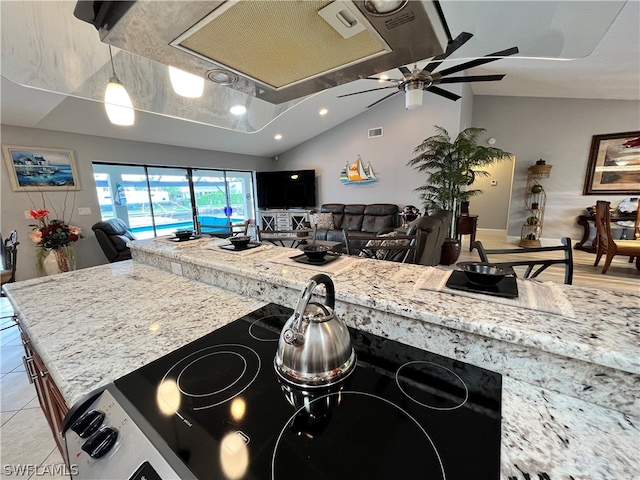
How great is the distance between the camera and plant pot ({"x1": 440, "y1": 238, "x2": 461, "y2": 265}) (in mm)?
4469

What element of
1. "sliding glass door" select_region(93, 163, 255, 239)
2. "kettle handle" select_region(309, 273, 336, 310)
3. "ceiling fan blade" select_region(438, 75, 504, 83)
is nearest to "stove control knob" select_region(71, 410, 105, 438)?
"kettle handle" select_region(309, 273, 336, 310)

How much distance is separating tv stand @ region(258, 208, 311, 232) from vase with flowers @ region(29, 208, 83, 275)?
385cm

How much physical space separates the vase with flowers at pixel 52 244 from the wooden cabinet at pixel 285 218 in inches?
152

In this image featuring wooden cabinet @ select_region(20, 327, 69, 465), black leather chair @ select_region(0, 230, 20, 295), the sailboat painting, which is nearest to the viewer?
wooden cabinet @ select_region(20, 327, 69, 465)

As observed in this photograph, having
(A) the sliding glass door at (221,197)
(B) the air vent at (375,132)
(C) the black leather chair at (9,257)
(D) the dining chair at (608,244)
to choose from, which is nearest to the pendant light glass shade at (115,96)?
(C) the black leather chair at (9,257)

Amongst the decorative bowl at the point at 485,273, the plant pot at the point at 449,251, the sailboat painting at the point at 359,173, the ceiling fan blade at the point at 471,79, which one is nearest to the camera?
the decorative bowl at the point at 485,273

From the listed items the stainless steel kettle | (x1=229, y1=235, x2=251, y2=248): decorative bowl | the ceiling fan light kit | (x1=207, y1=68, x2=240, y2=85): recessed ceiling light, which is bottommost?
the stainless steel kettle

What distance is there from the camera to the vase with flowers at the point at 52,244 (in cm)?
354

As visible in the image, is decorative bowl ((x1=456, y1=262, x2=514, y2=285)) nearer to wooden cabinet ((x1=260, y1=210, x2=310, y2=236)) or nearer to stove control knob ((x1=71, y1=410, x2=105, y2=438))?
stove control knob ((x1=71, y1=410, x2=105, y2=438))

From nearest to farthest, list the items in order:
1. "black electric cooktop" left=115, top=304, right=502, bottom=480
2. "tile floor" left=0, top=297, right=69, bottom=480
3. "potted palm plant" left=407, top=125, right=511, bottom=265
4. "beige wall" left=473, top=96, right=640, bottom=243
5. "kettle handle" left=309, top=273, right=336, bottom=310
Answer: "black electric cooktop" left=115, top=304, right=502, bottom=480 < "kettle handle" left=309, top=273, right=336, bottom=310 < "tile floor" left=0, top=297, right=69, bottom=480 < "potted palm plant" left=407, top=125, right=511, bottom=265 < "beige wall" left=473, top=96, right=640, bottom=243

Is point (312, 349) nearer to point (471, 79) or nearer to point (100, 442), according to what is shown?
point (100, 442)

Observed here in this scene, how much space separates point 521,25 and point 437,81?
2.83 metres

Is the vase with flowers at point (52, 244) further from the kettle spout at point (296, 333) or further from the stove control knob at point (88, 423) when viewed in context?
the kettle spout at point (296, 333)

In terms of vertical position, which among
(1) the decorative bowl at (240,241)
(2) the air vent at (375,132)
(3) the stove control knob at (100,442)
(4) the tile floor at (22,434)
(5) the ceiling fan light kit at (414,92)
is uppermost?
(2) the air vent at (375,132)
